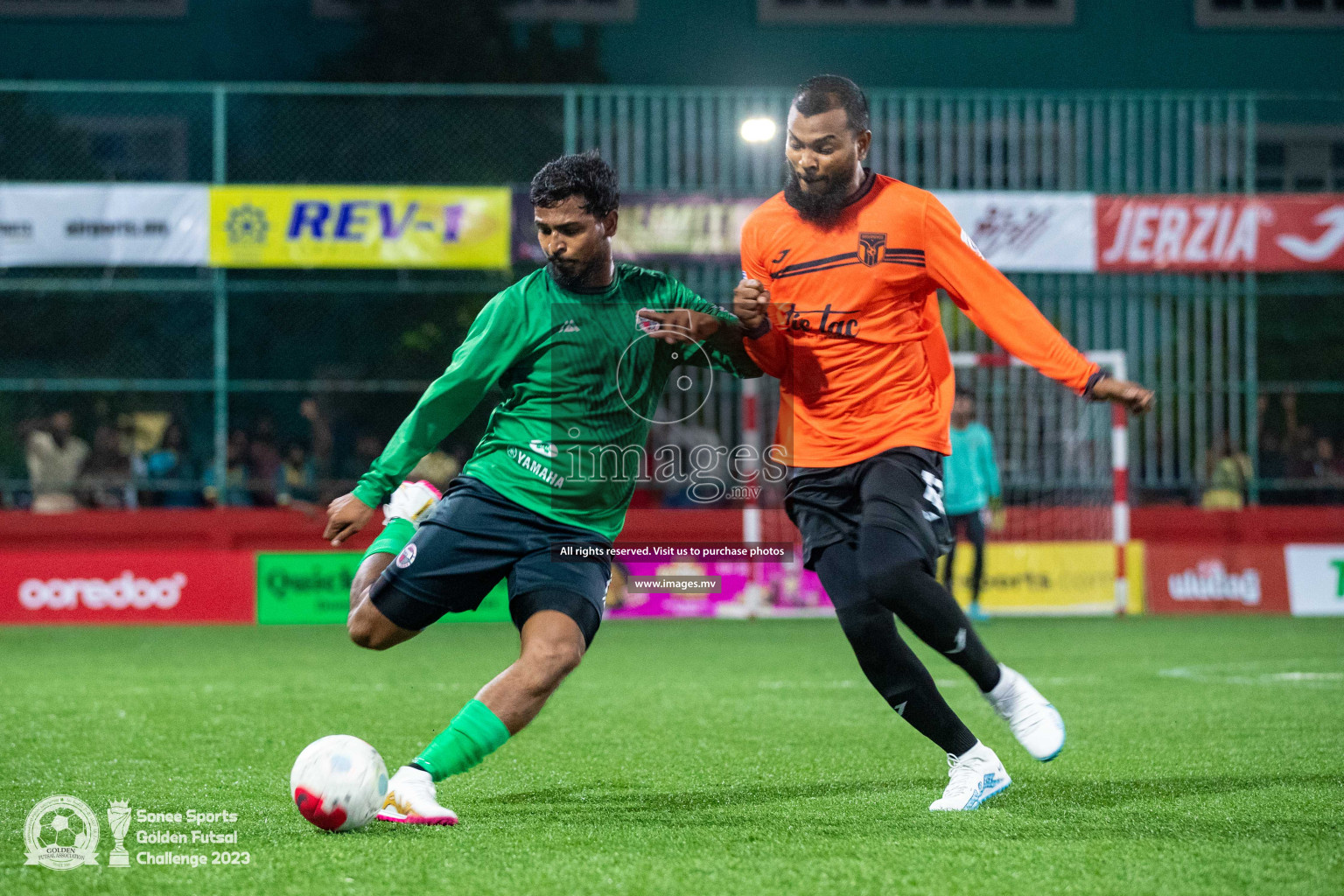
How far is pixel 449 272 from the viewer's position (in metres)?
16.2

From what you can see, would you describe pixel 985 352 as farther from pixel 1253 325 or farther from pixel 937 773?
pixel 937 773

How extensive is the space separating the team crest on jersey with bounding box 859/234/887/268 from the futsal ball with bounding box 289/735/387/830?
228 centimetres

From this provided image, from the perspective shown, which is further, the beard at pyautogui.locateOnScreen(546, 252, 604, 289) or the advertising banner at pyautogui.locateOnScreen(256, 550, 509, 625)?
the advertising banner at pyautogui.locateOnScreen(256, 550, 509, 625)

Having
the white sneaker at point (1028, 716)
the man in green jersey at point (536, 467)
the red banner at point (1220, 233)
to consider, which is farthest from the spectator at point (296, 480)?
the white sneaker at point (1028, 716)

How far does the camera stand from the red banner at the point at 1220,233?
50.3 ft

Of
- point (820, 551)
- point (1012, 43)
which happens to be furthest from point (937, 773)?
point (1012, 43)

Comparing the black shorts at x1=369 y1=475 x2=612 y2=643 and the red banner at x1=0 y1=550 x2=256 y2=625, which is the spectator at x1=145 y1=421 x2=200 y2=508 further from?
the black shorts at x1=369 y1=475 x2=612 y2=643

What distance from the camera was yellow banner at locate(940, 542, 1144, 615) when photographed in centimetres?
1511

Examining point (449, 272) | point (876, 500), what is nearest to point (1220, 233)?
point (449, 272)

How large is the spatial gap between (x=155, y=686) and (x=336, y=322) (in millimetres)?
9455

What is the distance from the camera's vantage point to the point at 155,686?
9000 mm

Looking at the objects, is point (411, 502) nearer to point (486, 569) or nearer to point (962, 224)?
point (486, 569)

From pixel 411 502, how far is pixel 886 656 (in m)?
1.69

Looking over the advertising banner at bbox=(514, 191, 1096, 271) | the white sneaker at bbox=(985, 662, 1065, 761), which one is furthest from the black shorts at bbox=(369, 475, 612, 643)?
the advertising banner at bbox=(514, 191, 1096, 271)
